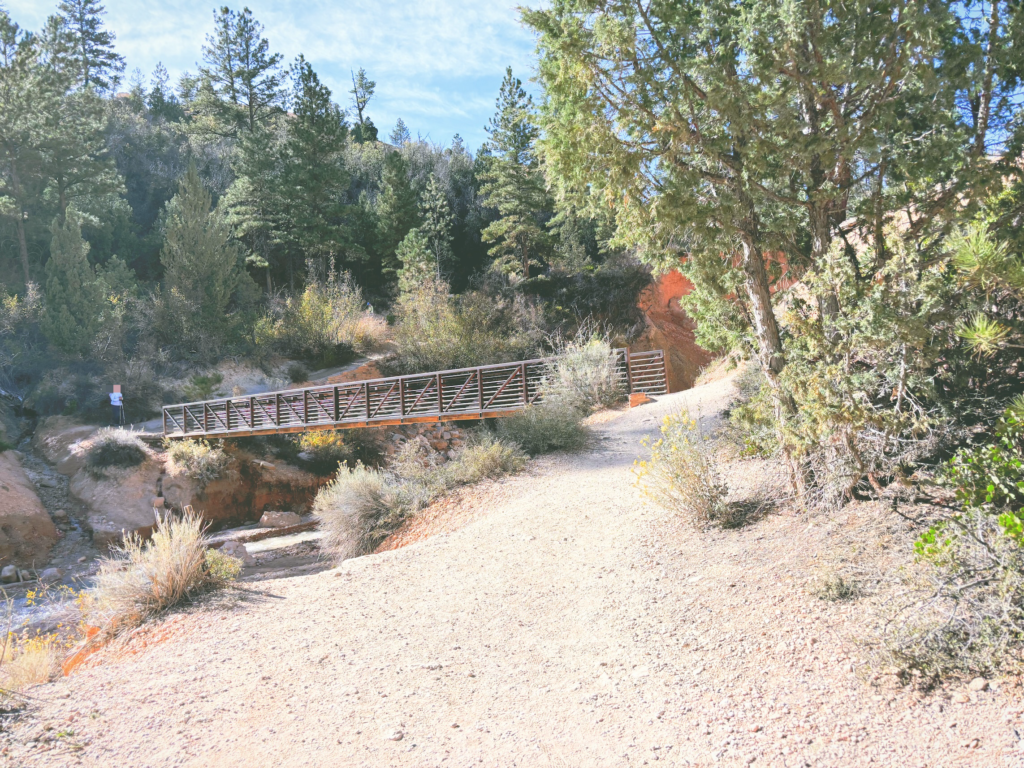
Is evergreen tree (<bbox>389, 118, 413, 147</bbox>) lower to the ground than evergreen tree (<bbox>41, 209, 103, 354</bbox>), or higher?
higher

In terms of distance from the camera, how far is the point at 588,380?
14867mm

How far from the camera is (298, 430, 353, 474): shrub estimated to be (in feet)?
57.0

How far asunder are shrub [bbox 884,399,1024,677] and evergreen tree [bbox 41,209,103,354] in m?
24.8

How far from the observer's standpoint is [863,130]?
464cm

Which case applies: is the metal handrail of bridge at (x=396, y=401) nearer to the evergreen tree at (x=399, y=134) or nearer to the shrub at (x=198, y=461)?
the shrub at (x=198, y=461)

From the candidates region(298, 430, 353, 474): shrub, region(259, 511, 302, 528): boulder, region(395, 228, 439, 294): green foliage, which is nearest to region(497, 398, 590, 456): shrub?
region(259, 511, 302, 528): boulder

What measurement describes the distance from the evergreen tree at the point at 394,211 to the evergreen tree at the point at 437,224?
0.69 metres

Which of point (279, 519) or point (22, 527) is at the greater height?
point (22, 527)

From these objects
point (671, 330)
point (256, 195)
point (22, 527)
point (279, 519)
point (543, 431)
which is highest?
point (256, 195)

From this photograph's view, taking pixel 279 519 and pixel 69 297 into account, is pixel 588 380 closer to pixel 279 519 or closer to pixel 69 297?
pixel 279 519

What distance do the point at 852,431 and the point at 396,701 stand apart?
350cm

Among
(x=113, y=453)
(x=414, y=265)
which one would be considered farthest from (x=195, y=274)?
(x=113, y=453)

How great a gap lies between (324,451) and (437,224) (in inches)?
629

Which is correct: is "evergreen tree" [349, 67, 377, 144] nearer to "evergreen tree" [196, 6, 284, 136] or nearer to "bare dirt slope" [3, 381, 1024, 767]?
"evergreen tree" [196, 6, 284, 136]
